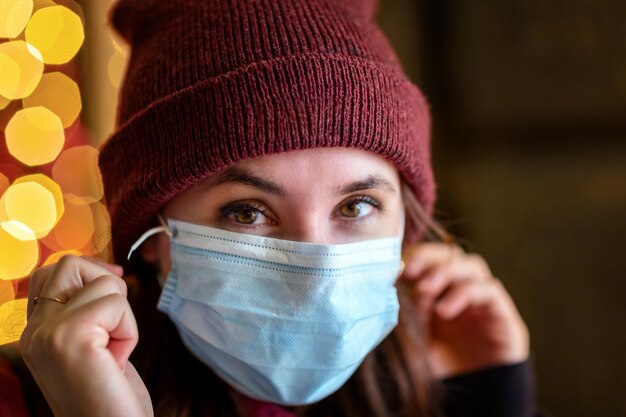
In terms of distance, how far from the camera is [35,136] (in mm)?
2135

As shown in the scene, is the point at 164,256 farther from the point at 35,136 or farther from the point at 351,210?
the point at 35,136

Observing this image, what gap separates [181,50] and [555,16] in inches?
49.8

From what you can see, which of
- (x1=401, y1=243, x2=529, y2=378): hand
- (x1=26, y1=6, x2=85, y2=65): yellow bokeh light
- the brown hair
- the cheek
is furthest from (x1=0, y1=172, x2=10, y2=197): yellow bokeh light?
(x1=401, y1=243, x2=529, y2=378): hand

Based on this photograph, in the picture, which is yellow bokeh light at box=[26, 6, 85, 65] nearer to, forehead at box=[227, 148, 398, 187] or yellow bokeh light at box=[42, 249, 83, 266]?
yellow bokeh light at box=[42, 249, 83, 266]

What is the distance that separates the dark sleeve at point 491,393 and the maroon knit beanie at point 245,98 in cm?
59

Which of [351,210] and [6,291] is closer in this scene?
[351,210]

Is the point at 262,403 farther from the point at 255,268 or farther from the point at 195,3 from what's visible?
the point at 195,3

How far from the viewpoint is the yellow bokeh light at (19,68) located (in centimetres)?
197

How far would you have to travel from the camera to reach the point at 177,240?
Answer: 117 centimetres

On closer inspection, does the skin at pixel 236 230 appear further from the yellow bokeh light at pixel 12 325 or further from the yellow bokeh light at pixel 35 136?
the yellow bokeh light at pixel 35 136


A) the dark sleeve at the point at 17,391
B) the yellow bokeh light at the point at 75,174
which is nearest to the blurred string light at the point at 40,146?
the yellow bokeh light at the point at 75,174

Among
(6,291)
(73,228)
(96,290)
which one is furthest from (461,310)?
(73,228)

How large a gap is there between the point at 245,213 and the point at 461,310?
0.68m

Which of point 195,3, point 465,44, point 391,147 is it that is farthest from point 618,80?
point 195,3
